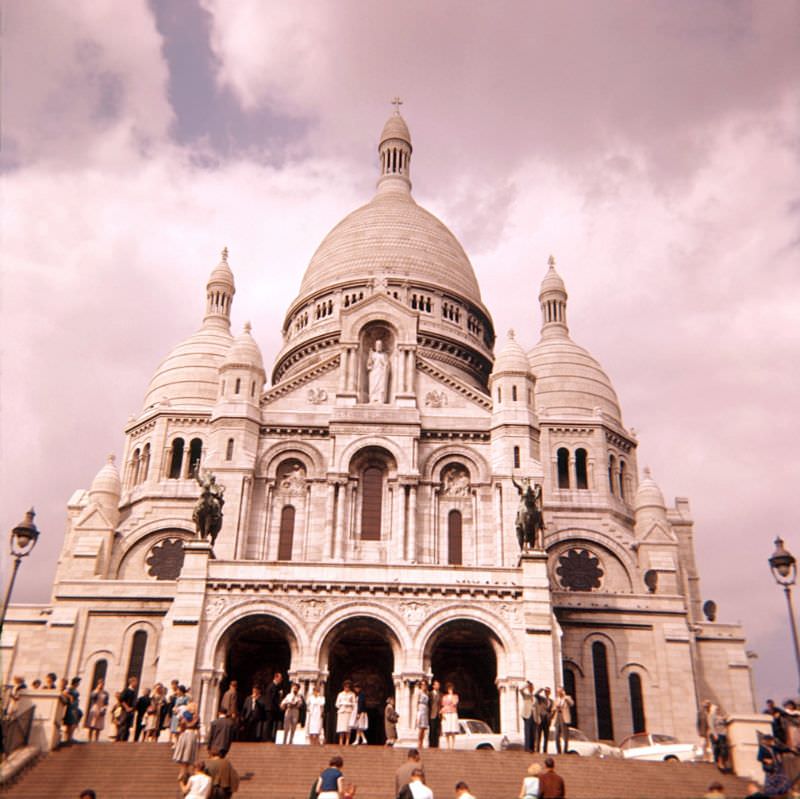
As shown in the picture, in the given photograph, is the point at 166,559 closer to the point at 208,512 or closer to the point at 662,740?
the point at 208,512

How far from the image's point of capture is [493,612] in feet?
115

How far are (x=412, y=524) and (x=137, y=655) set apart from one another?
43.2 feet

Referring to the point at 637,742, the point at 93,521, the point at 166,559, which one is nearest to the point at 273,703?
the point at 637,742

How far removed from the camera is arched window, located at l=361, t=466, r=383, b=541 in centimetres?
4112

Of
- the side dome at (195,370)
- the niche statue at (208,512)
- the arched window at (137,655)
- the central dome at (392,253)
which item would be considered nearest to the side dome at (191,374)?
the side dome at (195,370)

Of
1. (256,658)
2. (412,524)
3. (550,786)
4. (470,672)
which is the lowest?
(550,786)

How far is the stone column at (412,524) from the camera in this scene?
39938 mm

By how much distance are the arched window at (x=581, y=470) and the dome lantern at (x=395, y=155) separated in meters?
24.7

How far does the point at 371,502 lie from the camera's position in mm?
41750

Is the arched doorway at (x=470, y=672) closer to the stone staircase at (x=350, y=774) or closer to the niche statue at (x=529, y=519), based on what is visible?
the niche statue at (x=529, y=519)

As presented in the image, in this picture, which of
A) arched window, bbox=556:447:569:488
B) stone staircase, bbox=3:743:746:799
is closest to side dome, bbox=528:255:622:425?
arched window, bbox=556:447:569:488

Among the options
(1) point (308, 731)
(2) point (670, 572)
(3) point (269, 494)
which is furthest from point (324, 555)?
(2) point (670, 572)

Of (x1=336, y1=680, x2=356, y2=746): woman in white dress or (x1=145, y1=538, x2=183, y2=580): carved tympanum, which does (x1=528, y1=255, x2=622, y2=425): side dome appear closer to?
(x1=145, y1=538, x2=183, y2=580): carved tympanum

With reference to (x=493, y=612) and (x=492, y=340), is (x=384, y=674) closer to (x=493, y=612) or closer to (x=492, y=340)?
(x=493, y=612)
